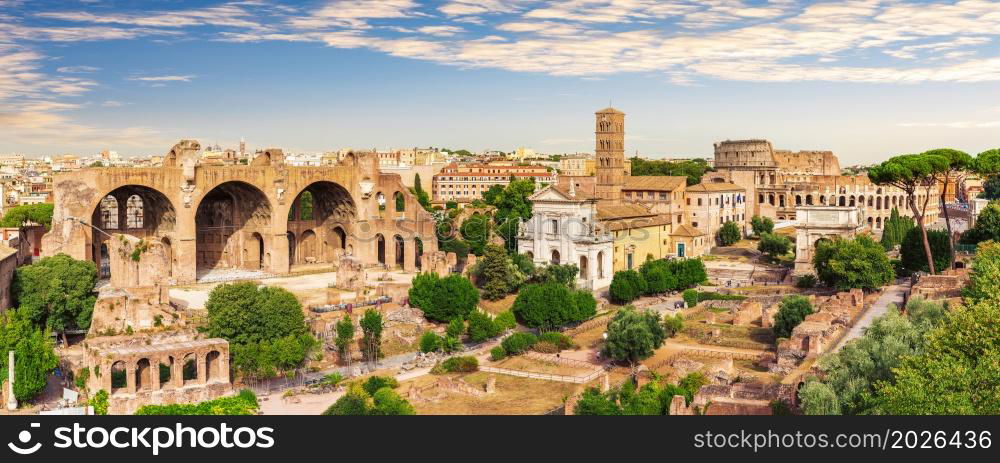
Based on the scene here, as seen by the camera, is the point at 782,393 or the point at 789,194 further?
the point at 789,194

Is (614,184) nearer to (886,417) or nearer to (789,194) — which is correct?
(789,194)

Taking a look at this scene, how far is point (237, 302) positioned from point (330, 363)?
16.6 feet

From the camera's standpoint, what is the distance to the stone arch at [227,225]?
58.1m

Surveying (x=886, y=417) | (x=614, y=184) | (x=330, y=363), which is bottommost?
(x=330, y=363)

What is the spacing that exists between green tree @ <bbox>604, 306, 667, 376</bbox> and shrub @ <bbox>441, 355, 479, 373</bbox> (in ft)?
16.7

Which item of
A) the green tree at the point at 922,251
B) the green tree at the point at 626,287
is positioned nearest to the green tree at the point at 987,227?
the green tree at the point at 922,251

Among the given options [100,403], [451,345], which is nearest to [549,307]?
[451,345]

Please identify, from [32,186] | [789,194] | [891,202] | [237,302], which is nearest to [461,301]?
[237,302]

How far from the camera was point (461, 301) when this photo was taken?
43.7 meters

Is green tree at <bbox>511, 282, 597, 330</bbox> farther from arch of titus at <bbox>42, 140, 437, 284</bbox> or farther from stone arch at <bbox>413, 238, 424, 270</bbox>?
arch of titus at <bbox>42, 140, 437, 284</bbox>

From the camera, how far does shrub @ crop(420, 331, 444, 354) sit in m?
39.6

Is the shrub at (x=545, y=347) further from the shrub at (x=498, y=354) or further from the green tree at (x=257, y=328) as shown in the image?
the green tree at (x=257, y=328)

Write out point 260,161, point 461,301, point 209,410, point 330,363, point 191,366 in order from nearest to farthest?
point 209,410, point 191,366, point 330,363, point 461,301, point 260,161

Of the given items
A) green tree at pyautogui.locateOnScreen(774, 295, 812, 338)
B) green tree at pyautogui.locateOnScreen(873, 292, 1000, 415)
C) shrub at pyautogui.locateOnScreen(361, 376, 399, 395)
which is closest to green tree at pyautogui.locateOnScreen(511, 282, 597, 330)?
green tree at pyautogui.locateOnScreen(774, 295, 812, 338)
